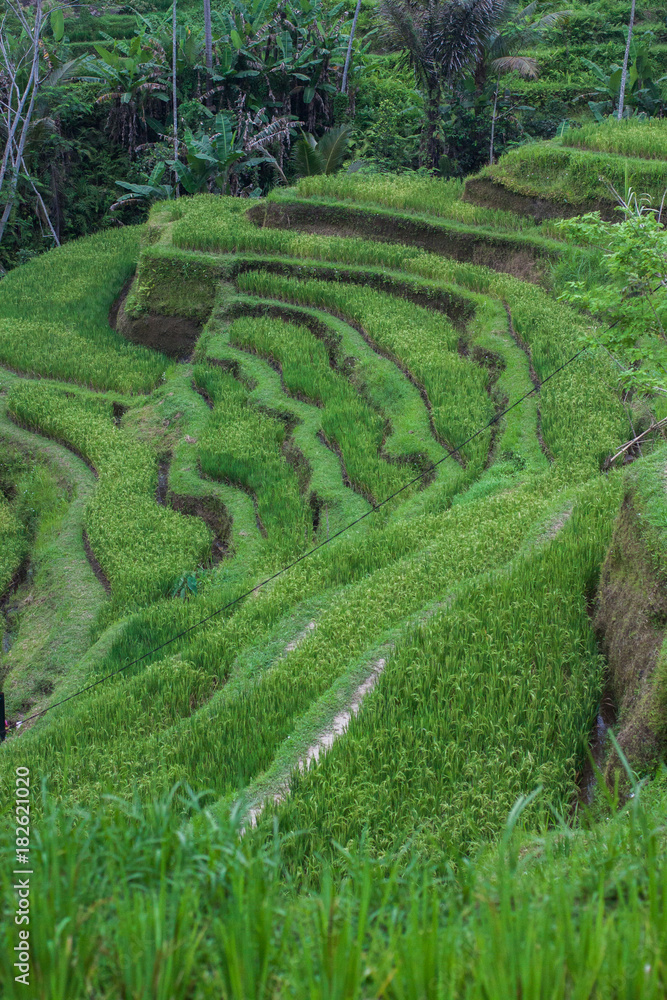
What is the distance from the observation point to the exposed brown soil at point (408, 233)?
11.4 metres

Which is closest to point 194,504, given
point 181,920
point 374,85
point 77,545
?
point 77,545

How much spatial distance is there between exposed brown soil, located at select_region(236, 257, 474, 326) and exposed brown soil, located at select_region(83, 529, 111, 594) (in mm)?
5417

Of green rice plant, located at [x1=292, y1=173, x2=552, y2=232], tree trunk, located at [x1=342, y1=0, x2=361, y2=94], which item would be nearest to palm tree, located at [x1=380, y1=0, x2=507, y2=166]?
green rice plant, located at [x1=292, y1=173, x2=552, y2=232]

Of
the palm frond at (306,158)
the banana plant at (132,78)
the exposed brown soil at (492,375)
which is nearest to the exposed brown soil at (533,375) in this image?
the exposed brown soil at (492,375)

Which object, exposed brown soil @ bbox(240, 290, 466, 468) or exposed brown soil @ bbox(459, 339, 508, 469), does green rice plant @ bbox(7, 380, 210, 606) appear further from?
exposed brown soil @ bbox(459, 339, 508, 469)

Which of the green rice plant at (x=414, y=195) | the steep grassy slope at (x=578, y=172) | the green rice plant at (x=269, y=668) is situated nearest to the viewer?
the green rice plant at (x=269, y=668)

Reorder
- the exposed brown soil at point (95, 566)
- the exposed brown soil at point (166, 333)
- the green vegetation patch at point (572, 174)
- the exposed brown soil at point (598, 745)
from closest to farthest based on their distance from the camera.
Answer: the exposed brown soil at point (598, 745)
the exposed brown soil at point (95, 566)
the green vegetation patch at point (572, 174)
the exposed brown soil at point (166, 333)

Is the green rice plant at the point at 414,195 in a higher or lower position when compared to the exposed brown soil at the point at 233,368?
higher

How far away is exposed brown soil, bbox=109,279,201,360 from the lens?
1263 cm

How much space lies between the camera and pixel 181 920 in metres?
1.76

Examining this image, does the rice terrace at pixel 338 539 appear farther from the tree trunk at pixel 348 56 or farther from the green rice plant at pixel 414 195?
the tree trunk at pixel 348 56

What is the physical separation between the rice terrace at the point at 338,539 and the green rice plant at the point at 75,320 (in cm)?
8

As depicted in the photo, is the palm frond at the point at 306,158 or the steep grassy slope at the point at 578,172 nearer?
the steep grassy slope at the point at 578,172

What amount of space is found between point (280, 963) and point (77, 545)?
22.7ft
